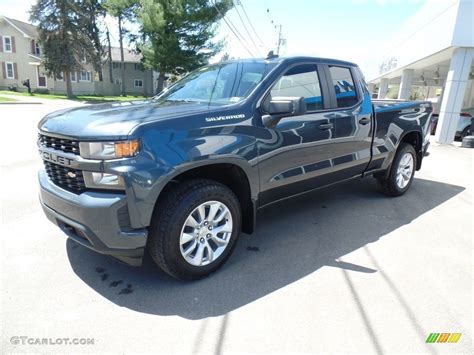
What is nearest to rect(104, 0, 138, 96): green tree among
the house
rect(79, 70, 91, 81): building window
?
the house

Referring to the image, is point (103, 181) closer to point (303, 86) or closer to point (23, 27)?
point (303, 86)

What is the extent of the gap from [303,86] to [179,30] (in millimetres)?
27479

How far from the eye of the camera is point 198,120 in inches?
110

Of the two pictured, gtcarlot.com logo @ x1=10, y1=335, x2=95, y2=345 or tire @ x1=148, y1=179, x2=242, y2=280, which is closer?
gtcarlot.com logo @ x1=10, y1=335, x2=95, y2=345

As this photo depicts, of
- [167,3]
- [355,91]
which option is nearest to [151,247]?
[355,91]

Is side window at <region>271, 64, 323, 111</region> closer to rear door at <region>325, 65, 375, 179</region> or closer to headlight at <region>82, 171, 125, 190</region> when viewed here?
rear door at <region>325, 65, 375, 179</region>

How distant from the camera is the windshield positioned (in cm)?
339

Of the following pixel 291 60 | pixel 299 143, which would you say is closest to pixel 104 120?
pixel 299 143

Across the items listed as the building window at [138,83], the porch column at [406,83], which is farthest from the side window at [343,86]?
the building window at [138,83]

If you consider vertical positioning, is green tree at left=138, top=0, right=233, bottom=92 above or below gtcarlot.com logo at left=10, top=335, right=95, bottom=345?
above

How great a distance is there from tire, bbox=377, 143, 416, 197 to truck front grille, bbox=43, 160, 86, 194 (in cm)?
440

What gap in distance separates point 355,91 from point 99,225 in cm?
349

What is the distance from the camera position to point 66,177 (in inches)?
111

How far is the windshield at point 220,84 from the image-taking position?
339 cm
